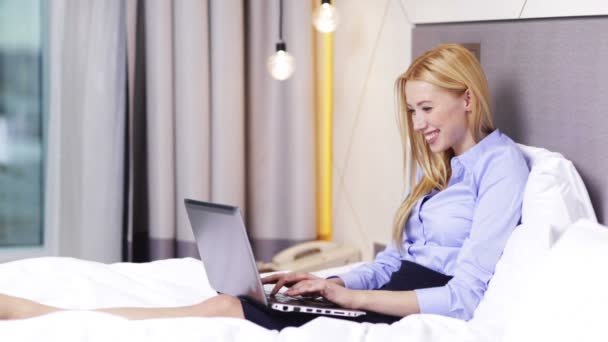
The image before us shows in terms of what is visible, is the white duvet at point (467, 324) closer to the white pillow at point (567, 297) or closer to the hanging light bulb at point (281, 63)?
the white pillow at point (567, 297)

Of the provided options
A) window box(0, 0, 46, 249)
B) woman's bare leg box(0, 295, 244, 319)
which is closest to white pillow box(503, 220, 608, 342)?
woman's bare leg box(0, 295, 244, 319)

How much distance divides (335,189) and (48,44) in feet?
4.33

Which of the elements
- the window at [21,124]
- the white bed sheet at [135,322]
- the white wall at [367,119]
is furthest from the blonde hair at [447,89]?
the window at [21,124]

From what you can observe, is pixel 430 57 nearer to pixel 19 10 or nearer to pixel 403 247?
pixel 403 247

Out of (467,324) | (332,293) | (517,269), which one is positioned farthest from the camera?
(332,293)

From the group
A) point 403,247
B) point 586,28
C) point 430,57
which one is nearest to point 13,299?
point 403,247

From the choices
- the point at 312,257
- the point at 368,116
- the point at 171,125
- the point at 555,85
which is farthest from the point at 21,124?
the point at 555,85

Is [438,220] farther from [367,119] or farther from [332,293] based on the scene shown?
[367,119]

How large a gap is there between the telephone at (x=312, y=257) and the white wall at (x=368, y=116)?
0.07 meters

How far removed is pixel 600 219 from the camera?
219 cm

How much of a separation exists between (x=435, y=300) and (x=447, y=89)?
0.58 m

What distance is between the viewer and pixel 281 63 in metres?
3.13

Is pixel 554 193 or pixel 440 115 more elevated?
pixel 440 115

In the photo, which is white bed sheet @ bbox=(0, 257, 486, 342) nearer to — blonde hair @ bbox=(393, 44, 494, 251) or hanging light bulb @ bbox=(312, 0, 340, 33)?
blonde hair @ bbox=(393, 44, 494, 251)
